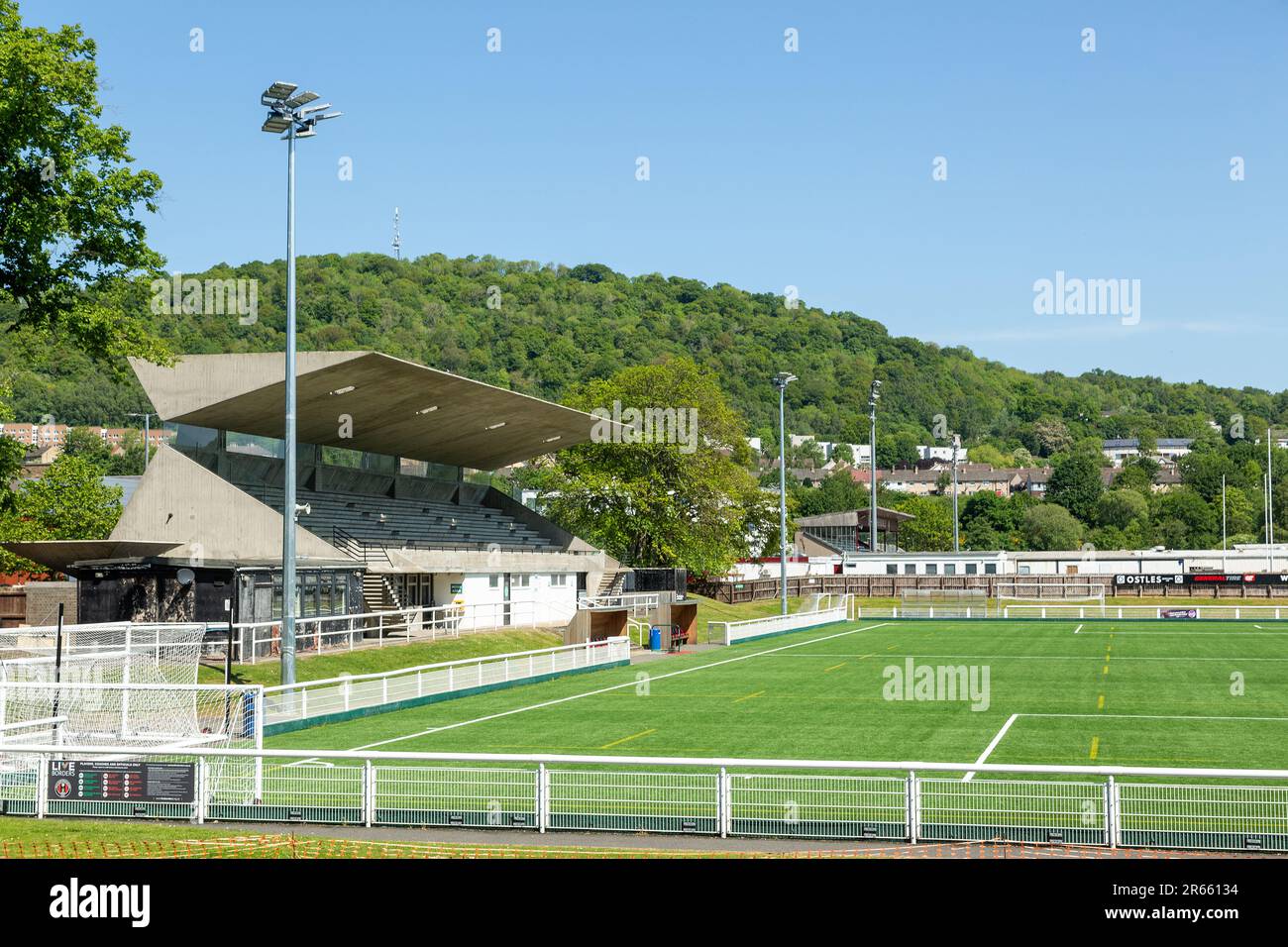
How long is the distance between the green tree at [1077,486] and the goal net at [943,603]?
321 feet

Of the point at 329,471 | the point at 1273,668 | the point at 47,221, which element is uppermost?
the point at 47,221

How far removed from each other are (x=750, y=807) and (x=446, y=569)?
1396 inches

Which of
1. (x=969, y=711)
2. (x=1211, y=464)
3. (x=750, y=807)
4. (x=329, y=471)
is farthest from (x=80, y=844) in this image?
(x=1211, y=464)

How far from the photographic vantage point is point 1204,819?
15.7 meters

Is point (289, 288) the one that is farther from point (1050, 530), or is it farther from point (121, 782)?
point (1050, 530)

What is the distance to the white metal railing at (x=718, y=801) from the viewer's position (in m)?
14.6

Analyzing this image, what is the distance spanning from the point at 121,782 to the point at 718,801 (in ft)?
24.9

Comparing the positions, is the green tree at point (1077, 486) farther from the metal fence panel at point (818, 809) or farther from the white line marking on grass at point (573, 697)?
the metal fence panel at point (818, 809)

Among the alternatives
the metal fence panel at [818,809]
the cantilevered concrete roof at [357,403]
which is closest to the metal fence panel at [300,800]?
the metal fence panel at [818,809]

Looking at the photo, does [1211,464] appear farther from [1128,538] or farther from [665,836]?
[665,836]

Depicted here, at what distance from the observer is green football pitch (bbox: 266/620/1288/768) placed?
78.1 ft

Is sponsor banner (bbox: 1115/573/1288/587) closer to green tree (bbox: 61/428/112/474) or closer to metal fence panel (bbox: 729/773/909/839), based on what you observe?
metal fence panel (bbox: 729/773/909/839)

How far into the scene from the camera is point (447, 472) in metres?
64.2
